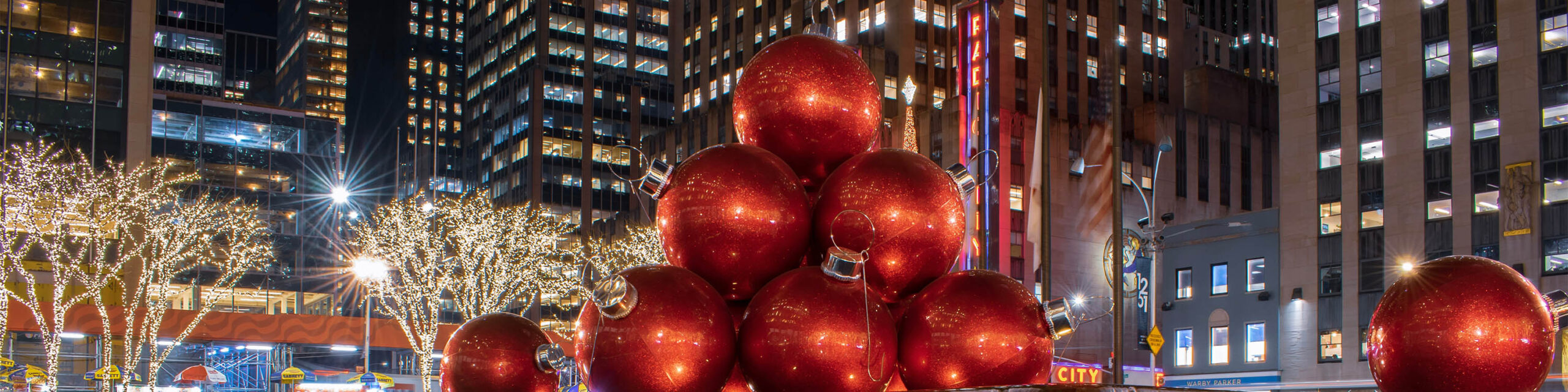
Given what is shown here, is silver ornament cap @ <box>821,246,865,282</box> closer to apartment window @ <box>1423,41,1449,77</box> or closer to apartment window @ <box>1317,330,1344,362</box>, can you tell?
apartment window @ <box>1317,330,1344,362</box>

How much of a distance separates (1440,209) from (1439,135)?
8.83 feet

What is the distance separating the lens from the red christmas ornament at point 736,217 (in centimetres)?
443

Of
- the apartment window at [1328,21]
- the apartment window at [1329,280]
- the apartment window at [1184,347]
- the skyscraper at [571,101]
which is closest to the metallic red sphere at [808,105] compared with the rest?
the apartment window at [1329,280]

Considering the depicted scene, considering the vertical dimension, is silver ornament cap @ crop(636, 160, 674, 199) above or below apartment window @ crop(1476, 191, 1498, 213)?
below

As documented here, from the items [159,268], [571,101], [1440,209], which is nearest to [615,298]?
[159,268]

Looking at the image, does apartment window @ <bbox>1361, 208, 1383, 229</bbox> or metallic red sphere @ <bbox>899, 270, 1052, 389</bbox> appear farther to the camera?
apartment window @ <bbox>1361, 208, 1383, 229</bbox>

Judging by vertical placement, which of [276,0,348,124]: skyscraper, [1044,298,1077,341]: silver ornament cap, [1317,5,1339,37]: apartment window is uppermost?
[276,0,348,124]: skyscraper

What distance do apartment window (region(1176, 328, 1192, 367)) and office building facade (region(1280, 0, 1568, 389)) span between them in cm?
385

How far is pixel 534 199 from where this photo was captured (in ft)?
368

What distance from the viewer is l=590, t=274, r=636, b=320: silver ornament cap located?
167 inches

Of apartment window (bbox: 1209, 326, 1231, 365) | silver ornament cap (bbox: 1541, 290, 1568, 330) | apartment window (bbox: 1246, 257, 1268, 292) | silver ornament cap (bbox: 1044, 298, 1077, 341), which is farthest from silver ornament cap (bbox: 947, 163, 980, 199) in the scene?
apartment window (bbox: 1246, 257, 1268, 292)

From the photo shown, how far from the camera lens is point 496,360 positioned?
4.77 m

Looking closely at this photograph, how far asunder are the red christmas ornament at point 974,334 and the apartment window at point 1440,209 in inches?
1760

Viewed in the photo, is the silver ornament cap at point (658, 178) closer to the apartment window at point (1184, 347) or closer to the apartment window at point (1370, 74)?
the apartment window at point (1184, 347)
